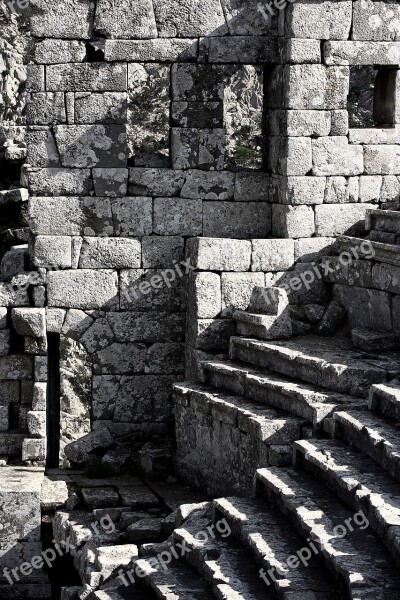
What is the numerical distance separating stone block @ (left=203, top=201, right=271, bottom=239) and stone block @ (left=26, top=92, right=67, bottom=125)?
2030 mm

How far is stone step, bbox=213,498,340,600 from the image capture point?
938 centimetres

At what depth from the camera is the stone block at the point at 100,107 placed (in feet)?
48.3

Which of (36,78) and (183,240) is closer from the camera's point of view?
(36,78)

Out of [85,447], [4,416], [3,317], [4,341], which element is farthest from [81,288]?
[85,447]

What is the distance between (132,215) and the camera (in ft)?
49.1

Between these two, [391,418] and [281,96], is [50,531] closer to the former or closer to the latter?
[391,418]

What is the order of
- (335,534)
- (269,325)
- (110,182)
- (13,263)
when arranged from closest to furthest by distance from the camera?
(335,534), (269,325), (110,182), (13,263)

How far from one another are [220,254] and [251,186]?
4.13 feet

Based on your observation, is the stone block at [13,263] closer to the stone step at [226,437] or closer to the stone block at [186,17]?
the stone step at [226,437]

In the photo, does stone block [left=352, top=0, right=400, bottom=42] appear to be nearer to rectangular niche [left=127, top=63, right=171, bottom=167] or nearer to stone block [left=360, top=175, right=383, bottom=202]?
stone block [left=360, top=175, right=383, bottom=202]

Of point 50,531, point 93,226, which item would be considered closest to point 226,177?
point 93,226

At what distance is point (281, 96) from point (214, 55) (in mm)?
929

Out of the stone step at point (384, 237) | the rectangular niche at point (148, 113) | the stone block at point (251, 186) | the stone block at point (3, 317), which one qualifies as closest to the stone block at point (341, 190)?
the stone step at point (384, 237)

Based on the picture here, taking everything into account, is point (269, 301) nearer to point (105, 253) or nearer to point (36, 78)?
point (105, 253)
